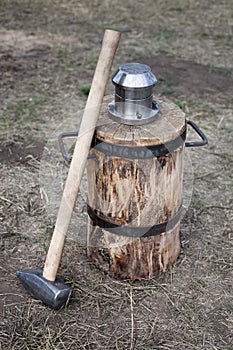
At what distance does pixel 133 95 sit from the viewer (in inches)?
107

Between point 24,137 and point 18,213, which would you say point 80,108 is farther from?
point 18,213

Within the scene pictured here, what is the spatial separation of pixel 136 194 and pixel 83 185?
1336 mm

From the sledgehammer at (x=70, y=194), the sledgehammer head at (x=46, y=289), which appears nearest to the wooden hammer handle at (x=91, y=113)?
the sledgehammer at (x=70, y=194)

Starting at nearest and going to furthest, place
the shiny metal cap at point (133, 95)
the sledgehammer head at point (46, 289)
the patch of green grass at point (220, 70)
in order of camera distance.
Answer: the shiny metal cap at point (133, 95) → the sledgehammer head at point (46, 289) → the patch of green grass at point (220, 70)

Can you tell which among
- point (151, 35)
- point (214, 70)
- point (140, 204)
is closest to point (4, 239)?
point (140, 204)

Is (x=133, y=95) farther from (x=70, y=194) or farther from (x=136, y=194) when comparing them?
(x=70, y=194)

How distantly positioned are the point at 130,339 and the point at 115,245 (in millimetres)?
523

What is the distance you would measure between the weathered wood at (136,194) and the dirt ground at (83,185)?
0.16m

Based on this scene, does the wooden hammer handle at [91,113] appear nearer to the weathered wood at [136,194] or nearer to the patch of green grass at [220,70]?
the weathered wood at [136,194]

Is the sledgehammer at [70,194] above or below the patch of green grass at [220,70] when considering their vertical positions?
above

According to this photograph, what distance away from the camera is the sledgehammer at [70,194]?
108 inches

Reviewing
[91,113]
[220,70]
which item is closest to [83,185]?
[91,113]

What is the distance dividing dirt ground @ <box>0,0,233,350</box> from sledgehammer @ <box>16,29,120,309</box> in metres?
0.13

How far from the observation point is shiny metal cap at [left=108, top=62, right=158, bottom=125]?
2691 millimetres
